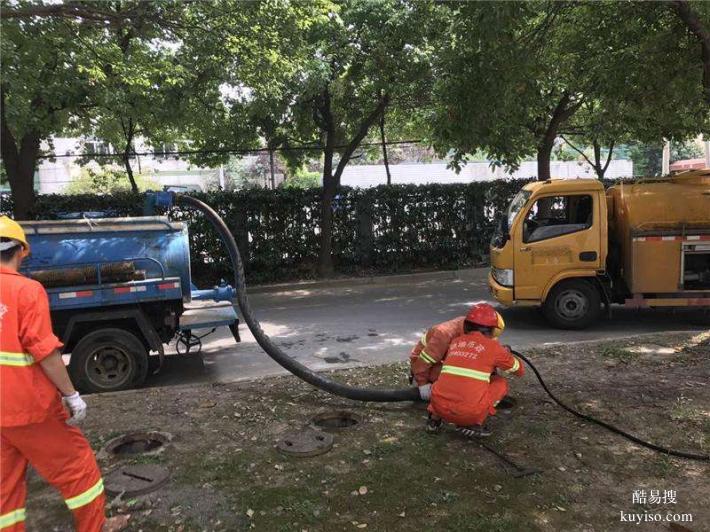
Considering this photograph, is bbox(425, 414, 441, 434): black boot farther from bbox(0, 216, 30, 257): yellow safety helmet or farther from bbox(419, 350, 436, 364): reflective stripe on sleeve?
bbox(0, 216, 30, 257): yellow safety helmet

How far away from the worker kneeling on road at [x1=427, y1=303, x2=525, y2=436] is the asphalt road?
2480mm

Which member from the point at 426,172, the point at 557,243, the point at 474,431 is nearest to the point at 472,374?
the point at 474,431

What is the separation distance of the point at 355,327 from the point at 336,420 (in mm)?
3956

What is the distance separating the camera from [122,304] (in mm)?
6230

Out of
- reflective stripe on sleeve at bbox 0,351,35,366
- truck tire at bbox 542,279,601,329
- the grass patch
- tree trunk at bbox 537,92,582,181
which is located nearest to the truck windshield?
truck tire at bbox 542,279,601,329

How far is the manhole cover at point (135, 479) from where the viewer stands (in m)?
3.73

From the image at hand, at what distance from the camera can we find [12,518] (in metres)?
2.85

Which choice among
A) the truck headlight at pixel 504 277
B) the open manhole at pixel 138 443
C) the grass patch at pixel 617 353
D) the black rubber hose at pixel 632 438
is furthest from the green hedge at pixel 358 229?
the black rubber hose at pixel 632 438

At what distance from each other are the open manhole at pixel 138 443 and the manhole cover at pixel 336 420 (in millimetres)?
1206

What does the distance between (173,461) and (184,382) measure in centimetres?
246

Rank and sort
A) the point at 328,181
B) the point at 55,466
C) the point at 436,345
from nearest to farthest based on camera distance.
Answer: the point at 55,466 < the point at 436,345 < the point at 328,181

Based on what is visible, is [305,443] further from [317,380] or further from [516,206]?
[516,206]

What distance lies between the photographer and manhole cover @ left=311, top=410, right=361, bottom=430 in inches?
192

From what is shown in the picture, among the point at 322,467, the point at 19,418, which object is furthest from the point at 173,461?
the point at 19,418
